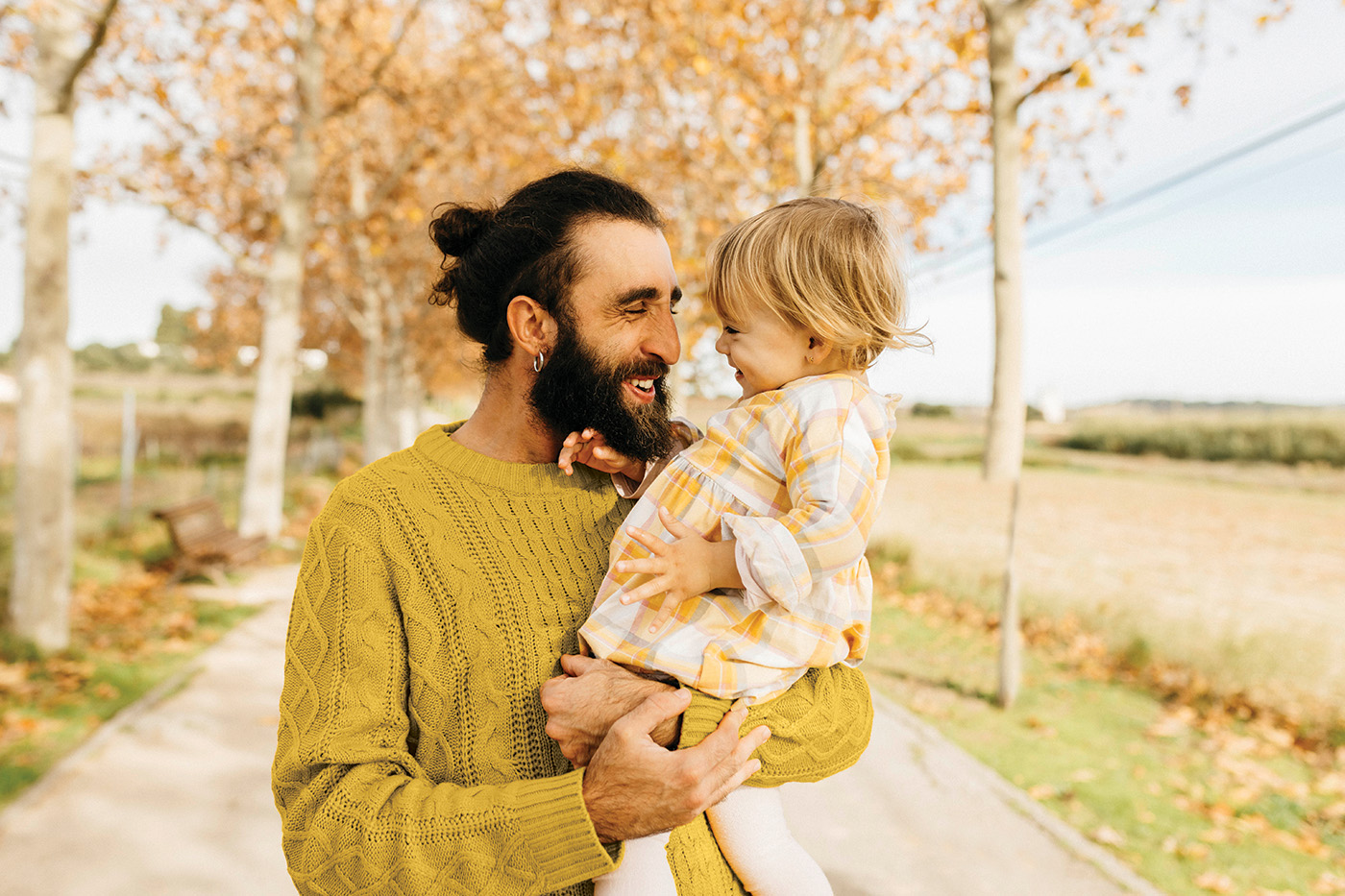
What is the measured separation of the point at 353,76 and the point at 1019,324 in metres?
13.6

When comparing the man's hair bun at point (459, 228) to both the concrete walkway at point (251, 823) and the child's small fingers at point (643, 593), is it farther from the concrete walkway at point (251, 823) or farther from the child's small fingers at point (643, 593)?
the concrete walkway at point (251, 823)

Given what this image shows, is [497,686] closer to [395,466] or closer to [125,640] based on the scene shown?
[395,466]

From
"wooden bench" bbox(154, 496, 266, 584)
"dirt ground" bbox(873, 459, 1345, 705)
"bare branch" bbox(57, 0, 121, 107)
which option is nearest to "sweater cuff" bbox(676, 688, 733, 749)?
"dirt ground" bbox(873, 459, 1345, 705)

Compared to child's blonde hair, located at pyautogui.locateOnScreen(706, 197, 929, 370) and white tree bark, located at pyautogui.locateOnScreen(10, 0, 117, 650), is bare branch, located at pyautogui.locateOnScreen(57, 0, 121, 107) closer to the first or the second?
white tree bark, located at pyautogui.locateOnScreen(10, 0, 117, 650)

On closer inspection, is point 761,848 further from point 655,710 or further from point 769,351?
point 769,351

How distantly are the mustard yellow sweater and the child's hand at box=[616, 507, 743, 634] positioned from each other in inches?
8.4

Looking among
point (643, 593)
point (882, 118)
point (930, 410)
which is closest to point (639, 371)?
point (643, 593)

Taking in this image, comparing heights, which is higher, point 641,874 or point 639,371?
point 639,371

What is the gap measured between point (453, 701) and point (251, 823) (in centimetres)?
382

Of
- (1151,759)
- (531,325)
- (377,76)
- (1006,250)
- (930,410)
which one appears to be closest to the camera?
(531,325)

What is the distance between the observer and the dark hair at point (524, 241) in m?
2.12

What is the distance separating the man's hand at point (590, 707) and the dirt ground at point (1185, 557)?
4876 millimetres

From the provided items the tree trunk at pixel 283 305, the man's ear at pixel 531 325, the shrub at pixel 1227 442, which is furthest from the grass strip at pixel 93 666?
the shrub at pixel 1227 442

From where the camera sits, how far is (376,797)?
Answer: 151 centimetres
